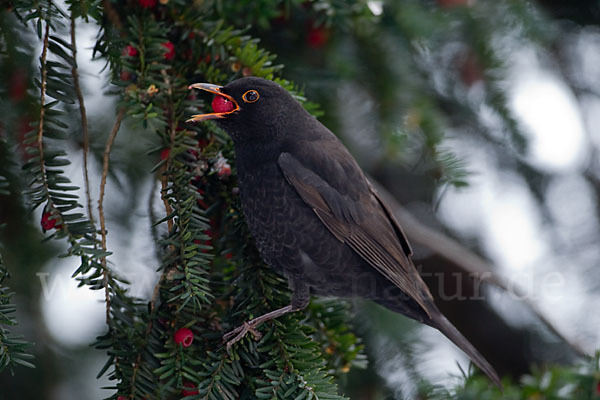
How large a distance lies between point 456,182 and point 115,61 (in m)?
1.54

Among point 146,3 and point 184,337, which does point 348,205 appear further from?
point 146,3

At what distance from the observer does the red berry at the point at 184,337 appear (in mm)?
1813

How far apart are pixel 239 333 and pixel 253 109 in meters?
1.02

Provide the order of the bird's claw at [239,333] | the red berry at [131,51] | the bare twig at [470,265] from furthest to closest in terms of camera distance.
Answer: the bare twig at [470,265], the red berry at [131,51], the bird's claw at [239,333]

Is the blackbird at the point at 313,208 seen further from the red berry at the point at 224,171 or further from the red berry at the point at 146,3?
the red berry at the point at 146,3

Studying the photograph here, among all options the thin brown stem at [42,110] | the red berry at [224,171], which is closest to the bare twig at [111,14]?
the thin brown stem at [42,110]

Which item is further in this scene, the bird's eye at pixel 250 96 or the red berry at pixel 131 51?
the bird's eye at pixel 250 96

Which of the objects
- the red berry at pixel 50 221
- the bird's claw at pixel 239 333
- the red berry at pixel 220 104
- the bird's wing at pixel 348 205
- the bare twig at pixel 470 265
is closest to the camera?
the red berry at pixel 50 221

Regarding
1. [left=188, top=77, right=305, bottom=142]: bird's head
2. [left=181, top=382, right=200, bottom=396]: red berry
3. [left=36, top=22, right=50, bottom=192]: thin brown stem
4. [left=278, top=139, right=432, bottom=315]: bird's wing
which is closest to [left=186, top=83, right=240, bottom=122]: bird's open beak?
[left=188, top=77, right=305, bottom=142]: bird's head

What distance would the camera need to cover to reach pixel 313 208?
8.08 feet

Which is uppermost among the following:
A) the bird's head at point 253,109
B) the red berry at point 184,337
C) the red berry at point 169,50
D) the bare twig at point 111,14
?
the bare twig at point 111,14

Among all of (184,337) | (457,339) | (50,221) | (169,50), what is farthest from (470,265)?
(50,221)

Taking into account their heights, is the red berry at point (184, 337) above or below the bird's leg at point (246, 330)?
above

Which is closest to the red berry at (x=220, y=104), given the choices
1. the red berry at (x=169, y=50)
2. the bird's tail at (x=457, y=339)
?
the red berry at (x=169, y=50)
